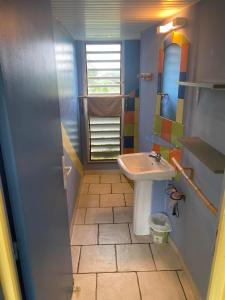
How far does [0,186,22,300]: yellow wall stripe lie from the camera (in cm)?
86

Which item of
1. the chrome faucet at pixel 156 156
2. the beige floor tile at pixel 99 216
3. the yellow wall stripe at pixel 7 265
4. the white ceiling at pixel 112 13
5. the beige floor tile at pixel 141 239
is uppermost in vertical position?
the white ceiling at pixel 112 13

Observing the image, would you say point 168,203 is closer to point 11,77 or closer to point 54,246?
point 54,246

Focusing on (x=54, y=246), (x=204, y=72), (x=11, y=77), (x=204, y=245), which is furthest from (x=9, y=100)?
(x=204, y=245)

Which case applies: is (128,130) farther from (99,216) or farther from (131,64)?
(99,216)

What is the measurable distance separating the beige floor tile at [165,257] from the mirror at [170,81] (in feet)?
4.61

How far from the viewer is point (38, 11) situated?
1.14 m

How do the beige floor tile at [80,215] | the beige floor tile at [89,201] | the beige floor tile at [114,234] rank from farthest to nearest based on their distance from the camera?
the beige floor tile at [89,201]
the beige floor tile at [80,215]
the beige floor tile at [114,234]

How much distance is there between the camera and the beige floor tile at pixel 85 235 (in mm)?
2676

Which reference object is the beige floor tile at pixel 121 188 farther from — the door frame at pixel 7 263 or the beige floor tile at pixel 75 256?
the door frame at pixel 7 263

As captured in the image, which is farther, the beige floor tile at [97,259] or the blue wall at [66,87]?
the blue wall at [66,87]

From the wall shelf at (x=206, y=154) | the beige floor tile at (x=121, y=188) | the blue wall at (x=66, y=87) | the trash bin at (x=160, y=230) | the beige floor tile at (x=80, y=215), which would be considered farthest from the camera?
the beige floor tile at (x=121, y=188)

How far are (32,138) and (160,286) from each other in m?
1.83

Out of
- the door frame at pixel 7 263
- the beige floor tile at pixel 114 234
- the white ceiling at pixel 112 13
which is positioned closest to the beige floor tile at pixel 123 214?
the beige floor tile at pixel 114 234

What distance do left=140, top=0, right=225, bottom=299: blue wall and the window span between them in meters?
2.03
